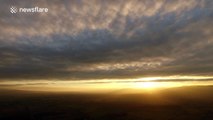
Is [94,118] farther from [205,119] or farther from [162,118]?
[205,119]

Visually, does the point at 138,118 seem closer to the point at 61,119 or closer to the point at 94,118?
the point at 94,118

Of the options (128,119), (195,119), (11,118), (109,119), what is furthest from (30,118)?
(195,119)

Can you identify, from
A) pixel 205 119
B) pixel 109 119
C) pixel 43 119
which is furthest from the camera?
pixel 43 119

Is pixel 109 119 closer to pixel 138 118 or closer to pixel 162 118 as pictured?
pixel 138 118

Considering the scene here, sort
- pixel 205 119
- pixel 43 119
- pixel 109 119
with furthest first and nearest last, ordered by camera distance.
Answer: pixel 43 119, pixel 109 119, pixel 205 119

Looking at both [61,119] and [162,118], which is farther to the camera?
[61,119]

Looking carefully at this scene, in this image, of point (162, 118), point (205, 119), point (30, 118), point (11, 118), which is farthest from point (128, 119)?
point (11, 118)

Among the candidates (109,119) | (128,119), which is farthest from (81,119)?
(128,119)

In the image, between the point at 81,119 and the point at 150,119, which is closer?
the point at 150,119
